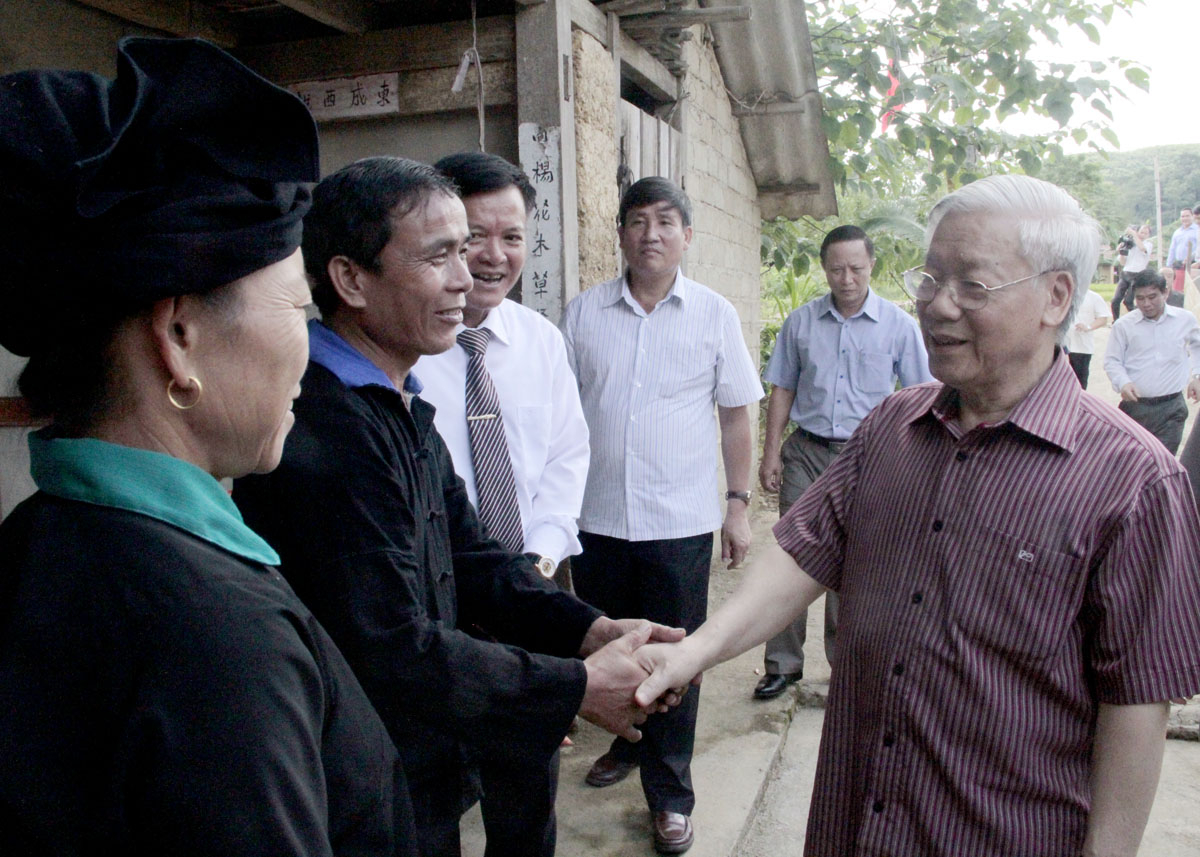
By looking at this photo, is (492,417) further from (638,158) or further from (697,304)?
(638,158)

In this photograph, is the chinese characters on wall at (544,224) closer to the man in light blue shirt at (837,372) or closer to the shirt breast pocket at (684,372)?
the shirt breast pocket at (684,372)

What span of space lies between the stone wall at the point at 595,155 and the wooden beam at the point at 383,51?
345mm

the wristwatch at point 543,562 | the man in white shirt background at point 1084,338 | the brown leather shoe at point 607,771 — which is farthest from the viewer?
the man in white shirt background at point 1084,338

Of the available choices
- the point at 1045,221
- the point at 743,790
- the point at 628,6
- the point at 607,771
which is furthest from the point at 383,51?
the point at 743,790

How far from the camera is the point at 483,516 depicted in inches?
104

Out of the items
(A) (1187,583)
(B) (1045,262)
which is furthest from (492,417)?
(A) (1187,583)

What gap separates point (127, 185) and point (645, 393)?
284 cm

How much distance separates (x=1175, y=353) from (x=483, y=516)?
7313mm

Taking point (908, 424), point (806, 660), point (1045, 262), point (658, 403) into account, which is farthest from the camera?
point (806, 660)

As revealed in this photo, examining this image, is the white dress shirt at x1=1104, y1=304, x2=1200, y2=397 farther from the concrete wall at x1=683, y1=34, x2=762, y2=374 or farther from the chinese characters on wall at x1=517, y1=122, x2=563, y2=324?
the chinese characters on wall at x1=517, y1=122, x2=563, y2=324

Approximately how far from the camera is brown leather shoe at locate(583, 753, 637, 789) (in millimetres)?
3854

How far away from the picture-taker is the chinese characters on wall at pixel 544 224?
12.0ft

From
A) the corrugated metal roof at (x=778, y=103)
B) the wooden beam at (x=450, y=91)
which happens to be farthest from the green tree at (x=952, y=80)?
the wooden beam at (x=450, y=91)

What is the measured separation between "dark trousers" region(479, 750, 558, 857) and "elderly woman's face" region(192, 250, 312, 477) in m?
1.24
